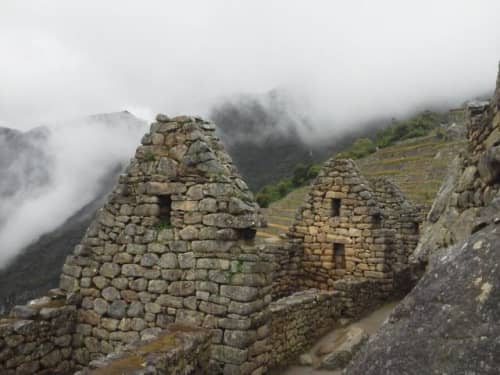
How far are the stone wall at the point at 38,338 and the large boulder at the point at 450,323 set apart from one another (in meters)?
5.40

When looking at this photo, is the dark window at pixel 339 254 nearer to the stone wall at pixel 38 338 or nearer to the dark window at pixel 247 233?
the dark window at pixel 247 233

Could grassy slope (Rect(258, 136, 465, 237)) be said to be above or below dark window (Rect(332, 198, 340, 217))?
above

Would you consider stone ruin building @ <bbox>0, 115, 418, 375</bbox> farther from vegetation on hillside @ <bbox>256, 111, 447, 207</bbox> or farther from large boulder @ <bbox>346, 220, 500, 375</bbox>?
vegetation on hillside @ <bbox>256, 111, 447, 207</bbox>

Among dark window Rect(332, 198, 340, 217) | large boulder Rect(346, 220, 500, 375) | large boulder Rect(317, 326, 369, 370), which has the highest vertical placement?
dark window Rect(332, 198, 340, 217)

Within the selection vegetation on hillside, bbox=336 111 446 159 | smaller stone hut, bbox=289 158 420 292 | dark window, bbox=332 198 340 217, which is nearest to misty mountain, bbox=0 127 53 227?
smaller stone hut, bbox=289 158 420 292

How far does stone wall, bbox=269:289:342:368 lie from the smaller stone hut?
6.66 ft

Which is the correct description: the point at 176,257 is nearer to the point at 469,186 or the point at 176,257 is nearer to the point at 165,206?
the point at 165,206

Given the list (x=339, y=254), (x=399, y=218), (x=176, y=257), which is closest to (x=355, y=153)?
(x=399, y=218)

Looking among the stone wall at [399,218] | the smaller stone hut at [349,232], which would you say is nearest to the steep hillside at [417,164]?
the stone wall at [399,218]

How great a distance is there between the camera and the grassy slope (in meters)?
21.0

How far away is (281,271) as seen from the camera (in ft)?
38.2

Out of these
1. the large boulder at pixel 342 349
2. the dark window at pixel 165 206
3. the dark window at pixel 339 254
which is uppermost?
the dark window at pixel 165 206

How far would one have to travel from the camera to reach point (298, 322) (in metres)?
8.30

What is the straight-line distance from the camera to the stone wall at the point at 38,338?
19.7ft
